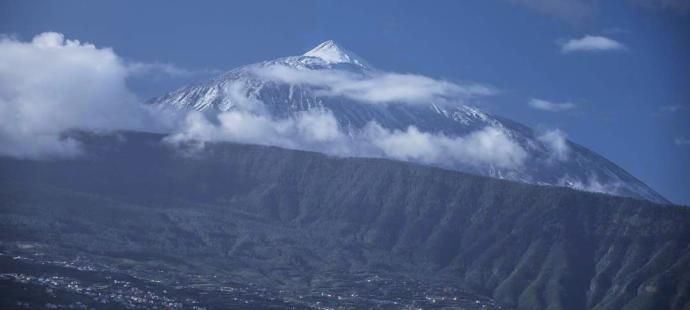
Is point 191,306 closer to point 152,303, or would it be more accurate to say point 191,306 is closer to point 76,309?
point 152,303

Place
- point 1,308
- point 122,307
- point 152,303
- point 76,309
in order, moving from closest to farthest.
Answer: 1. point 1,308
2. point 76,309
3. point 122,307
4. point 152,303

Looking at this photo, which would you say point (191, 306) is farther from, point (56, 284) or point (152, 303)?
point (56, 284)

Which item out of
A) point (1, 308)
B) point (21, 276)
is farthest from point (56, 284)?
point (1, 308)

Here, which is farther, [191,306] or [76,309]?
[191,306]

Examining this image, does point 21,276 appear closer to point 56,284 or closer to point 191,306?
point 56,284

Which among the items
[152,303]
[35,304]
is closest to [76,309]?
[35,304]

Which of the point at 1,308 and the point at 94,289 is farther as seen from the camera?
the point at 94,289

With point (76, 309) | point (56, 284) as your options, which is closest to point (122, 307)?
point (76, 309)

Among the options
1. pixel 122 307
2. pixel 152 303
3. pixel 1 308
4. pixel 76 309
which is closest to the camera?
pixel 1 308

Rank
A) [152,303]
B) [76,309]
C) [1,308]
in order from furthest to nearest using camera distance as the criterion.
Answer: [152,303] < [76,309] < [1,308]
